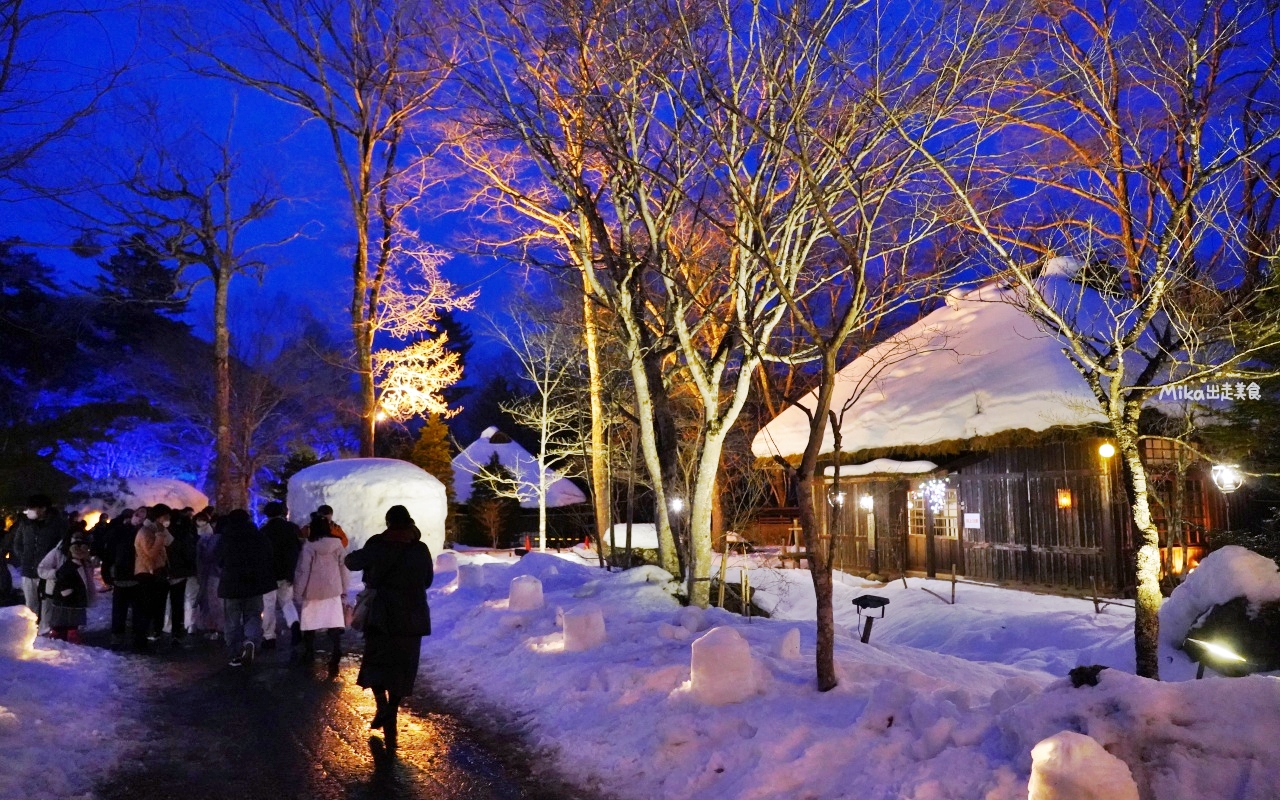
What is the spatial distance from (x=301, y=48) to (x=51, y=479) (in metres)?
12.4

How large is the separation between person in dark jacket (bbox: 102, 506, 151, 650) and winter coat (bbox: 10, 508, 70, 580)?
32.1 inches

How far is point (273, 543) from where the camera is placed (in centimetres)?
1027

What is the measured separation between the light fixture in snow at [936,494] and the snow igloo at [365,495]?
12.1 metres

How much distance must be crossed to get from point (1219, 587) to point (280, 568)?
1206 cm

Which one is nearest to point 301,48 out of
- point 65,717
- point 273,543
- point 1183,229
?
point 273,543

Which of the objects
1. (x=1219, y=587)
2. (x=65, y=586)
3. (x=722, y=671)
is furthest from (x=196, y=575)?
(x=1219, y=587)

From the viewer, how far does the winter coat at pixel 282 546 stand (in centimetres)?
1025

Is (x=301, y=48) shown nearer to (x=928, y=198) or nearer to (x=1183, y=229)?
(x=928, y=198)

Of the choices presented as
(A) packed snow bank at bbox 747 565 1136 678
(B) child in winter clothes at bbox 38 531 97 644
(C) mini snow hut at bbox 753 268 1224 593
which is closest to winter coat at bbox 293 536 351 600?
(B) child in winter clothes at bbox 38 531 97 644

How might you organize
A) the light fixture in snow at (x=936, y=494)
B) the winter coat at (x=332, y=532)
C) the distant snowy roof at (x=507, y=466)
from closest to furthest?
the winter coat at (x=332, y=532) < the light fixture in snow at (x=936, y=494) < the distant snowy roof at (x=507, y=466)

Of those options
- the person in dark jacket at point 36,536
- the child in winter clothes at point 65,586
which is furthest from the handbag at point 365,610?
the person in dark jacket at point 36,536

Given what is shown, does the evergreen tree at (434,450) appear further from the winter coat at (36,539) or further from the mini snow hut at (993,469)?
the winter coat at (36,539)

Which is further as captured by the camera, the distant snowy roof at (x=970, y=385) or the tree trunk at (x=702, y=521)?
the distant snowy roof at (x=970, y=385)

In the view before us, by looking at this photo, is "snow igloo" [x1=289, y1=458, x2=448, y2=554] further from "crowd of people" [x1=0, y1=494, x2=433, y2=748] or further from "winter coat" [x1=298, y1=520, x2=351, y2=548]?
"winter coat" [x1=298, y1=520, x2=351, y2=548]
